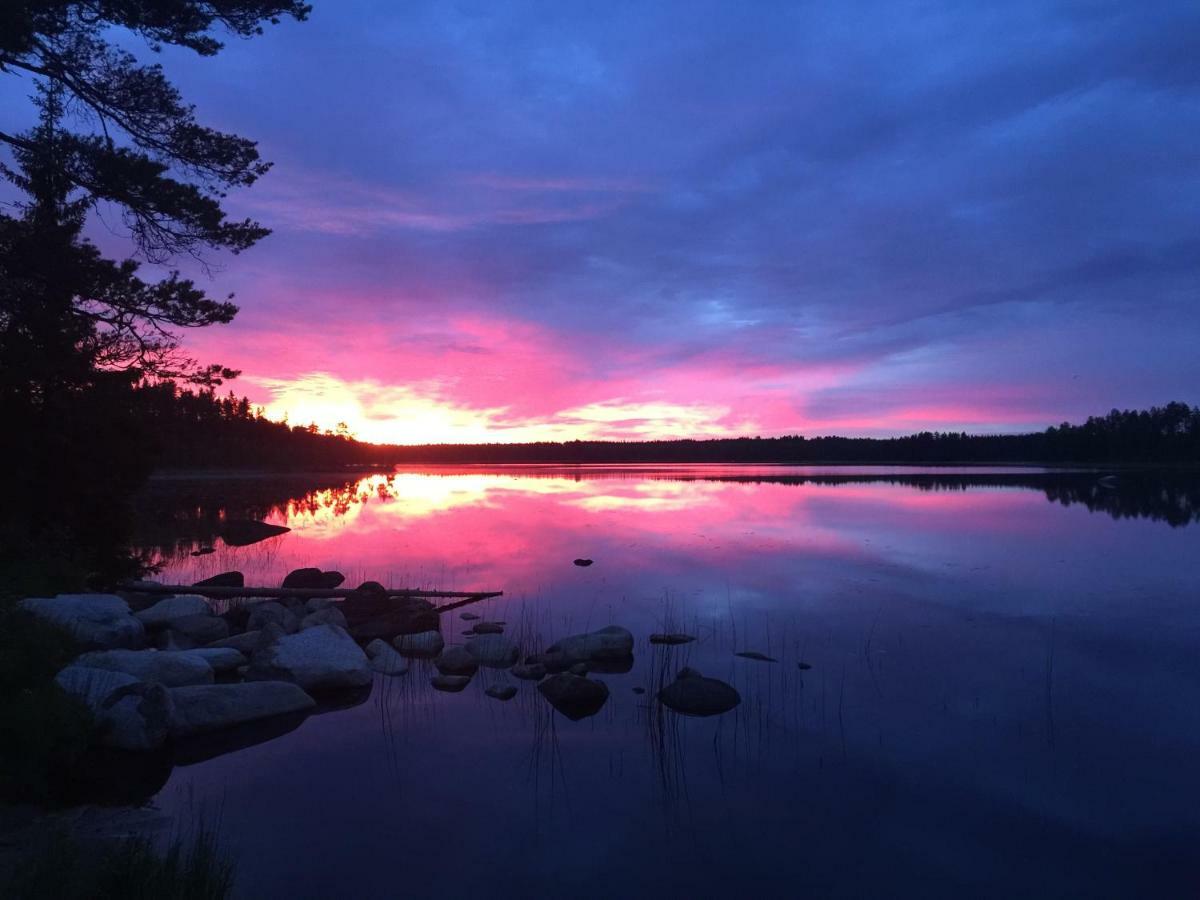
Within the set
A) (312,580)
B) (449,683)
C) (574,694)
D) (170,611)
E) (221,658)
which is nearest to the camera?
(574,694)

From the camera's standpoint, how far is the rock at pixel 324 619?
13.0m

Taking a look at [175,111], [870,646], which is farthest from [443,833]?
[175,111]

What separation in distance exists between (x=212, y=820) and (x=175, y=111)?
11.2 m

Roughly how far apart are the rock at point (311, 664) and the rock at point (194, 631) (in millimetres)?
2030

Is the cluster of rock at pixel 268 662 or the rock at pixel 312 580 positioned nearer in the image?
the cluster of rock at pixel 268 662

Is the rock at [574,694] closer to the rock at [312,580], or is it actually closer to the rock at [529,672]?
the rock at [529,672]

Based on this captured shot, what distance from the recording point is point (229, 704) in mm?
9227

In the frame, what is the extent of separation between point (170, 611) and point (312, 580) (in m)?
4.04

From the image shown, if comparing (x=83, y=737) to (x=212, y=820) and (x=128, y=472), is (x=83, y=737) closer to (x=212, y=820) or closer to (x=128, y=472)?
(x=212, y=820)

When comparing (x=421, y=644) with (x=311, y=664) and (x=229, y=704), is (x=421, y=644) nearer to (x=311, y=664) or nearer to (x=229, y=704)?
(x=311, y=664)

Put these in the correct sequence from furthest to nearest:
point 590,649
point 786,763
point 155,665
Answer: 1. point 590,649
2. point 155,665
3. point 786,763

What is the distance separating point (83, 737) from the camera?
7617 mm

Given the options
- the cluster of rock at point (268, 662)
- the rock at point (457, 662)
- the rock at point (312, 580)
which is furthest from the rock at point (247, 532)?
the rock at point (457, 662)

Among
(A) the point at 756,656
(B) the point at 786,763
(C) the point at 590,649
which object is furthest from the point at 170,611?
(B) the point at 786,763
